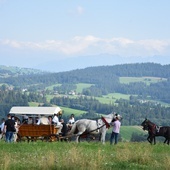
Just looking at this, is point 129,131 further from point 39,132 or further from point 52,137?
point 39,132

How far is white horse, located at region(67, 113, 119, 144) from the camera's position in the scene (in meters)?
23.8

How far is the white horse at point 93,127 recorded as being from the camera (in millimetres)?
23828

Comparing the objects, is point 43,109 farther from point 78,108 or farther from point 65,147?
point 78,108

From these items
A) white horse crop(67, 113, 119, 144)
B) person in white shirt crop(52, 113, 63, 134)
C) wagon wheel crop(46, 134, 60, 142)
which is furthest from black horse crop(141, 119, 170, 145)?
wagon wheel crop(46, 134, 60, 142)

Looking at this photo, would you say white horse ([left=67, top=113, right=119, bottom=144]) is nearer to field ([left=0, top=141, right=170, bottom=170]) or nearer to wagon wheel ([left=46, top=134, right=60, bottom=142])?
wagon wheel ([left=46, top=134, right=60, bottom=142])

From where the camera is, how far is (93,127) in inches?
947

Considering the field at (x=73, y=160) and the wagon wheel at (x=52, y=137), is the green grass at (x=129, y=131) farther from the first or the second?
the field at (x=73, y=160)

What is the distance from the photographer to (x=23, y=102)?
158 meters

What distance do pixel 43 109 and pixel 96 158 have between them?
40.8ft

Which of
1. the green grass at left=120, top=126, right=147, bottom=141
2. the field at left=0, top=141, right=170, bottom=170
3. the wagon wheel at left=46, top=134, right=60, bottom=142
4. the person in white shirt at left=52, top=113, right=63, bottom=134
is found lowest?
the green grass at left=120, top=126, right=147, bottom=141

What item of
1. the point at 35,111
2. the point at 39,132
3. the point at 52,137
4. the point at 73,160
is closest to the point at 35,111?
the point at 35,111

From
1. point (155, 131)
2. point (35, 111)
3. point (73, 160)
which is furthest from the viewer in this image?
point (35, 111)

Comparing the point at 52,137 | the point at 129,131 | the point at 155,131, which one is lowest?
the point at 129,131

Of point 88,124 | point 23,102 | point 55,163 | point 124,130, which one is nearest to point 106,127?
point 88,124
